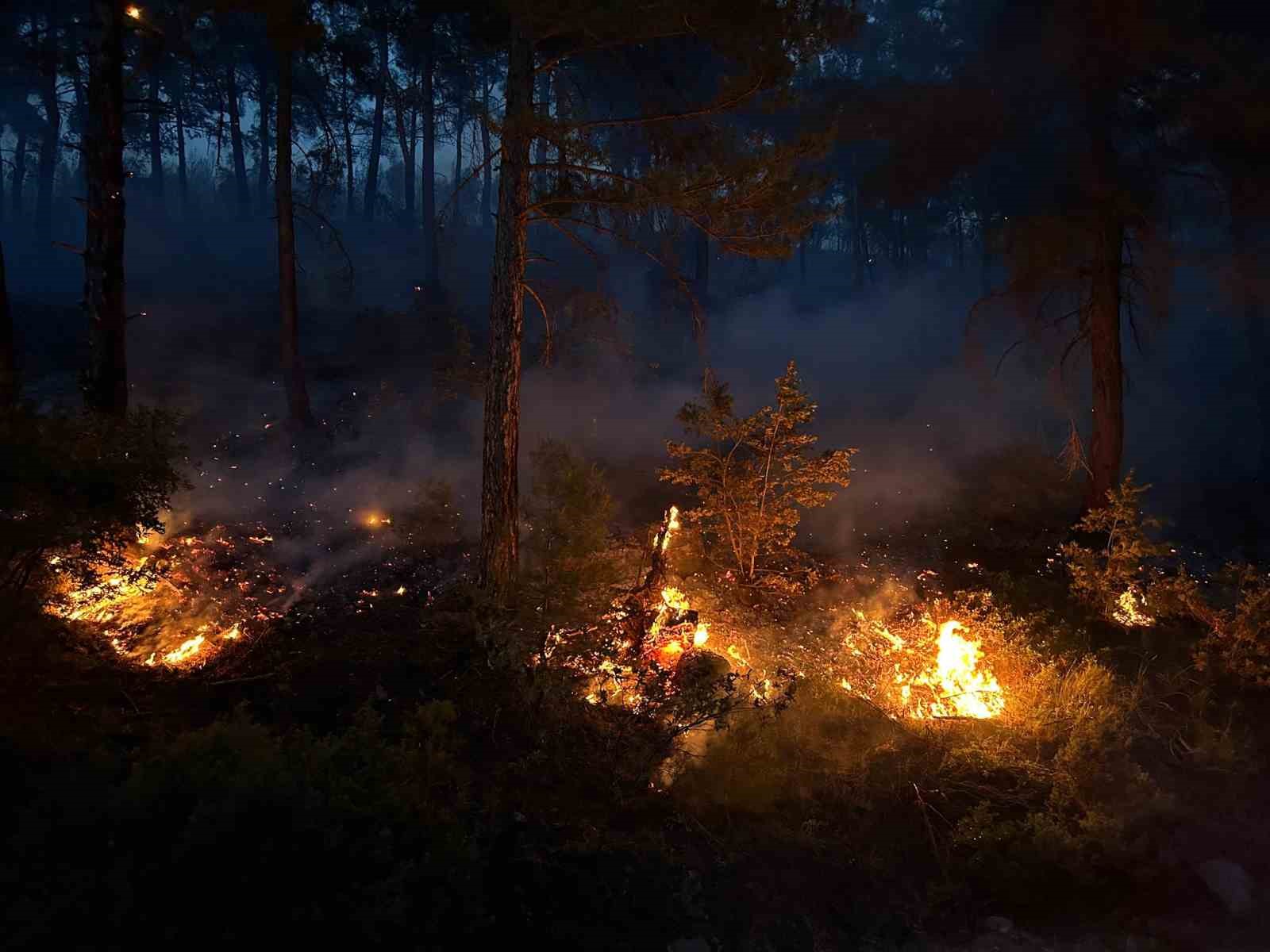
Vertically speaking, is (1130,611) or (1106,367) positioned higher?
(1106,367)

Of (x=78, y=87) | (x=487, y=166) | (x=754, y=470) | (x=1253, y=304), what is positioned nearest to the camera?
(x=754, y=470)

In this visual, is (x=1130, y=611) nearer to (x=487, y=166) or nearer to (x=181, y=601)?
(x=487, y=166)

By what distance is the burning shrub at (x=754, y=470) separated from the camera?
326 inches

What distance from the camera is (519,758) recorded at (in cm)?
544

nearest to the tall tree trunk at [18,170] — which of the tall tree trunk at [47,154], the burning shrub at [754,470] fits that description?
the tall tree trunk at [47,154]

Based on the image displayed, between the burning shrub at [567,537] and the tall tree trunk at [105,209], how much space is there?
182 inches

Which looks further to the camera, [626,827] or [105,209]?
[105,209]

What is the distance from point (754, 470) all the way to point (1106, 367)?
605 centimetres

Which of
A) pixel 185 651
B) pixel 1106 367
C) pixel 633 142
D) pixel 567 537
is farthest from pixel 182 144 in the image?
pixel 1106 367

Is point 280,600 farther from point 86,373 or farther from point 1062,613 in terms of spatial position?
point 1062,613

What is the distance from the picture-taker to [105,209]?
7480 millimetres

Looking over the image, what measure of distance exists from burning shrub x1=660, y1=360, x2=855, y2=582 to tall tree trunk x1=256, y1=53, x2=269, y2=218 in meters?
26.7

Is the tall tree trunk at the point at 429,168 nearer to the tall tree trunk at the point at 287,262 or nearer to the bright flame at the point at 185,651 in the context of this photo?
the tall tree trunk at the point at 287,262

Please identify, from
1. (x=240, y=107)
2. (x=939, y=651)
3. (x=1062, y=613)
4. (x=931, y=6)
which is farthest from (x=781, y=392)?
Answer: (x=931, y=6)
